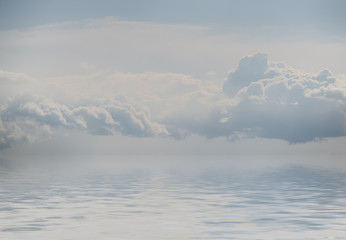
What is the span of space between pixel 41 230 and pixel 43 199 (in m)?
24.4

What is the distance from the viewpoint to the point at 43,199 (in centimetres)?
5969

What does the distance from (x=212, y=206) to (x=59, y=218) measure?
15.7 meters

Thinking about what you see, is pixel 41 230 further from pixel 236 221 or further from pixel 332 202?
pixel 332 202

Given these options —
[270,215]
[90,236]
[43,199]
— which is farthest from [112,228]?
[43,199]

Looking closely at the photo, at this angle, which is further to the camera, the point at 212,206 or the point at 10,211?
the point at 212,206

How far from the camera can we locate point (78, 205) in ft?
175

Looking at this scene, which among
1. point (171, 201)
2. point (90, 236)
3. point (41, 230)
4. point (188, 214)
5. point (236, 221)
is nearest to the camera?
point (90, 236)

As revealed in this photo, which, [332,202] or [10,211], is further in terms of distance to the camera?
[332,202]

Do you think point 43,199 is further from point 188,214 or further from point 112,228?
point 112,228

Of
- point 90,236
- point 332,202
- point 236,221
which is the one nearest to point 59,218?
point 90,236

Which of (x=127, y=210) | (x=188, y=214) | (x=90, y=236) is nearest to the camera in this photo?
(x=90, y=236)

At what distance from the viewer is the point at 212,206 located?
52625mm

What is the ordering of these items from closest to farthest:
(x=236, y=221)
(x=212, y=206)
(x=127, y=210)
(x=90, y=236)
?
(x=90, y=236), (x=236, y=221), (x=127, y=210), (x=212, y=206)

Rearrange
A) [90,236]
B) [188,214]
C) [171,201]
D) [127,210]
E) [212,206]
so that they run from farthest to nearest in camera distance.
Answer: [171,201], [212,206], [127,210], [188,214], [90,236]
